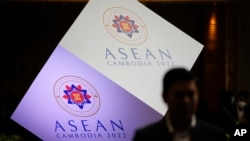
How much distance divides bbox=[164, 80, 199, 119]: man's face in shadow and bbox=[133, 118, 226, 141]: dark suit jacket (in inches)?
3.3

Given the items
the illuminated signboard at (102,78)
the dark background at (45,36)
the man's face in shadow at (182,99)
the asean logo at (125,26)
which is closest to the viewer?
the man's face in shadow at (182,99)

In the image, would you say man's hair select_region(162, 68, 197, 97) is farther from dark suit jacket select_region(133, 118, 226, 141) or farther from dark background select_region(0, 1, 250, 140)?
dark background select_region(0, 1, 250, 140)

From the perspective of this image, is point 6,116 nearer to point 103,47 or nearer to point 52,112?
point 52,112

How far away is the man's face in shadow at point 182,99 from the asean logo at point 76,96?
2389mm

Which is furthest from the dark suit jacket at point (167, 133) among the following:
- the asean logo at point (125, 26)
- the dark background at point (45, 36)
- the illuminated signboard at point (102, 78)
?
the dark background at point (45, 36)

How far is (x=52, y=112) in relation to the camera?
409 cm

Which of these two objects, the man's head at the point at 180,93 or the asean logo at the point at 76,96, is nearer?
the man's head at the point at 180,93

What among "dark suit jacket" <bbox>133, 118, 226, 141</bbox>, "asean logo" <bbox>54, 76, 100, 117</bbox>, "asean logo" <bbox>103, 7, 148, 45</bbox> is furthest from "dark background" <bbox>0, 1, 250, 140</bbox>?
"dark suit jacket" <bbox>133, 118, 226, 141</bbox>

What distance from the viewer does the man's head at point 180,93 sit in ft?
5.53

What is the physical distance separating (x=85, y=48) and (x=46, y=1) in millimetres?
3963

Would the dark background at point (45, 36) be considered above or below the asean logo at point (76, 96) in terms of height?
below

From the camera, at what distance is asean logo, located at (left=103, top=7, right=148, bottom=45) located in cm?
417

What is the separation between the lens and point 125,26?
4227 millimetres

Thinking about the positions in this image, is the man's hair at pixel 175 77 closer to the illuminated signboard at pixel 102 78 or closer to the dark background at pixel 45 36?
the illuminated signboard at pixel 102 78
